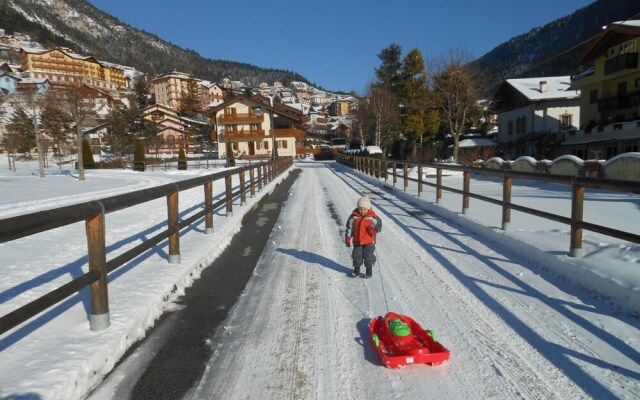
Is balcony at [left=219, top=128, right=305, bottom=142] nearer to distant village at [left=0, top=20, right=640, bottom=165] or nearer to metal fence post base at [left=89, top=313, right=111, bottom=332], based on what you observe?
distant village at [left=0, top=20, right=640, bottom=165]

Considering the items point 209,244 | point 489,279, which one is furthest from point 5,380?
point 489,279

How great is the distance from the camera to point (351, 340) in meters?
3.47

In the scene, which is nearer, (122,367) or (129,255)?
(122,367)

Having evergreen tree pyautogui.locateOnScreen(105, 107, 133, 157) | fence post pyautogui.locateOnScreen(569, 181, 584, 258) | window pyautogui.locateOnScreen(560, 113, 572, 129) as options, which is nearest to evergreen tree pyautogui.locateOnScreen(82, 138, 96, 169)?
evergreen tree pyautogui.locateOnScreen(105, 107, 133, 157)

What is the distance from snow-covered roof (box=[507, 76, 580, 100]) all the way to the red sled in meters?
39.9

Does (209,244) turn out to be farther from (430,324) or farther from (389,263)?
(430,324)

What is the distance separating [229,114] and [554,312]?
66.6 meters

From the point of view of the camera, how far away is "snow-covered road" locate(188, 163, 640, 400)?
2.79 metres

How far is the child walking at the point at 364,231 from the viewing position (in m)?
5.04

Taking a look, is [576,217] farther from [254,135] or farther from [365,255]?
[254,135]

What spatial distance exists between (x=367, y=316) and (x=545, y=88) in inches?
1666

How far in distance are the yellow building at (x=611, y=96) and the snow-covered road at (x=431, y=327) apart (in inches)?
1034

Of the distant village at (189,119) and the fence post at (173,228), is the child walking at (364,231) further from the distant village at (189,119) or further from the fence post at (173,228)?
Result: the distant village at (189,119)

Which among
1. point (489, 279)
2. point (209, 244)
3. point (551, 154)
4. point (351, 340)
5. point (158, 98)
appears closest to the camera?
point (351, 340)
